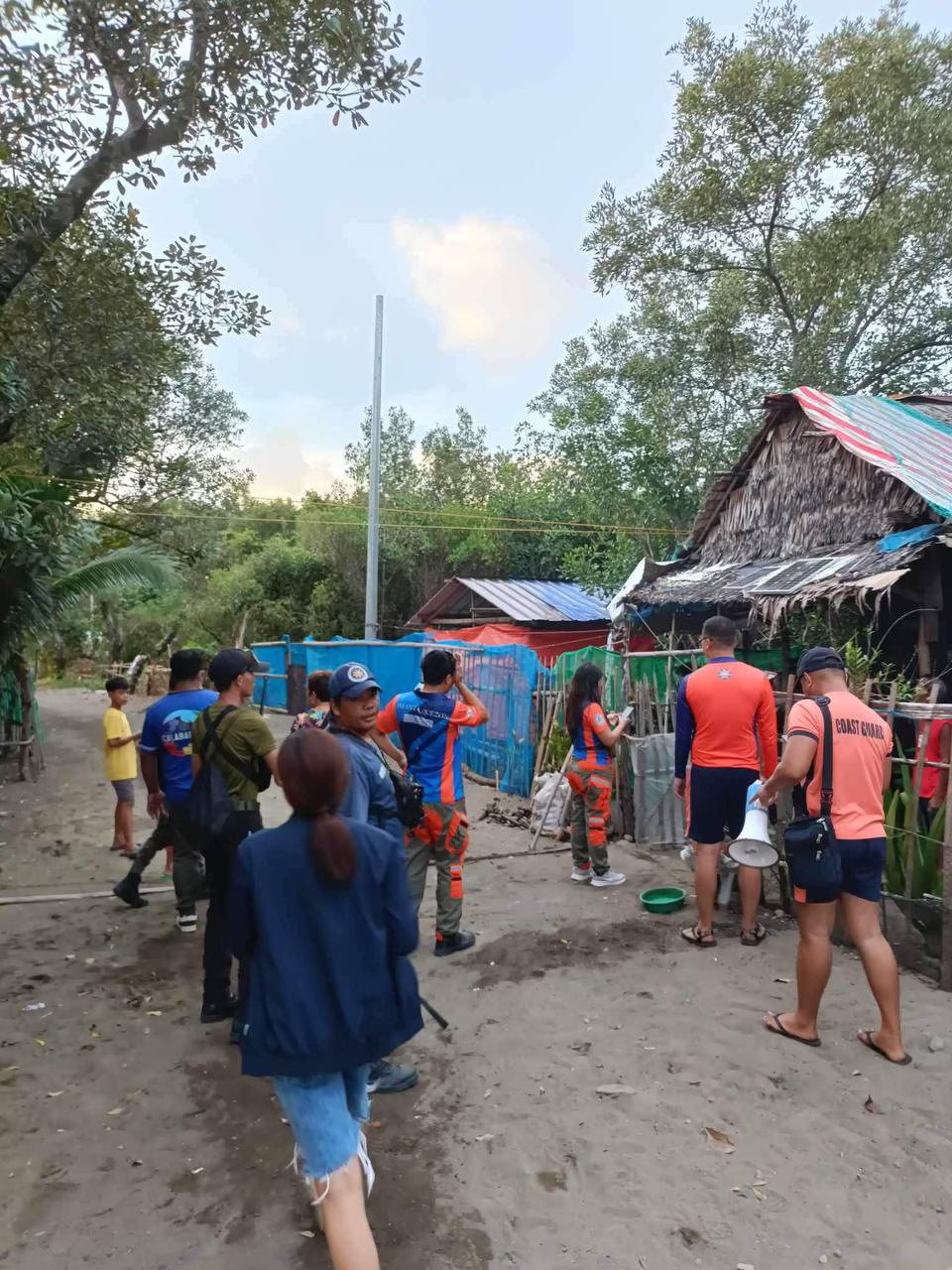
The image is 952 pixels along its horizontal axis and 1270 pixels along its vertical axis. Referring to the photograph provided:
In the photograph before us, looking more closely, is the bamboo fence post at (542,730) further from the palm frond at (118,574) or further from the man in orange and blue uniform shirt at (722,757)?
the palm frond at (118,574)

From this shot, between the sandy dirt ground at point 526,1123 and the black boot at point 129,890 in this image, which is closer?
the sandy dirt ground at point 526,1123

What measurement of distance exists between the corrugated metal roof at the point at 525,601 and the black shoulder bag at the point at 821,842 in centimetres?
1205

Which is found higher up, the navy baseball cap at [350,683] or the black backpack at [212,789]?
the navy baseball cap at [350,683]

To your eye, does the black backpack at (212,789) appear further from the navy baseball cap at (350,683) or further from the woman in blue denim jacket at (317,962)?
the woman in blue denim jacket at (317,962)

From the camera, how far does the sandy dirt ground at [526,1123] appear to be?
2484 millimetres

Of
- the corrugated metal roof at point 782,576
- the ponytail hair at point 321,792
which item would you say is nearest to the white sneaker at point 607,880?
the corrugated metal roof at point 782,576

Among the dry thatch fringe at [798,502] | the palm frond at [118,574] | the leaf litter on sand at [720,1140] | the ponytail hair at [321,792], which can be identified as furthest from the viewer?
the palm frond at [118,574]

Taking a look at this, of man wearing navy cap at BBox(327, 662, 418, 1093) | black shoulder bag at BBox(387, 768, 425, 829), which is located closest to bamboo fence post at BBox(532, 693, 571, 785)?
black shoulder bag at BBox(387, 768, 425, 829)

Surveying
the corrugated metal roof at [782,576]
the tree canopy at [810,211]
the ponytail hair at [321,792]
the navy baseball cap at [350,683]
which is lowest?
the ponytail hair at [321,792]

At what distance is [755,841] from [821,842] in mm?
759

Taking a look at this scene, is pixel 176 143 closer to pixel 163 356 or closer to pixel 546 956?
pixel 163 356

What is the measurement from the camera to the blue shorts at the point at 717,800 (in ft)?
15.4

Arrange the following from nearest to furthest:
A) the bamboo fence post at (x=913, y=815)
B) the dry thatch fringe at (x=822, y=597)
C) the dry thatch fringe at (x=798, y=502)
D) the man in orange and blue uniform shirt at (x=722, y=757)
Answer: the bamboo fence post at (x=913, y=815), the man in orange and blue uniform shirt at (x=722, y=757), the dry thatch fringe at (x=822, y=597), the dry thatch fringe at (x=798, y=502)

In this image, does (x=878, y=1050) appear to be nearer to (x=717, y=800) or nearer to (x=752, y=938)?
(x=752, y=938)
